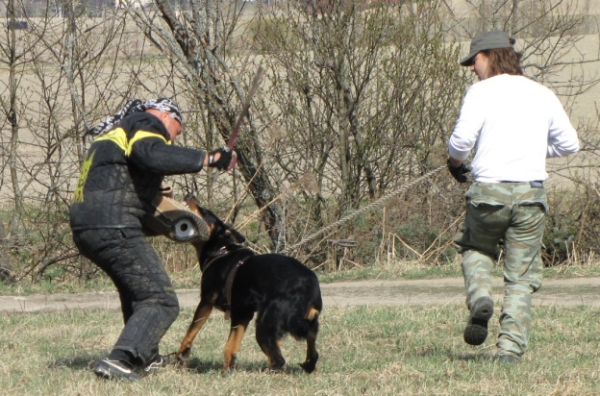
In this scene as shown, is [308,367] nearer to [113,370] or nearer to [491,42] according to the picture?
[113,370]

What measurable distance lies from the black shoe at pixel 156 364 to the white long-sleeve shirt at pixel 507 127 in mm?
2288

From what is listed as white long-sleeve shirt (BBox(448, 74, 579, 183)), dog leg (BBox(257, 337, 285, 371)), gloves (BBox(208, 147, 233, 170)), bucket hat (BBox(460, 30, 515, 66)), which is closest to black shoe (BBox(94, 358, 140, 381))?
dog leg (BBox(257, 337, 285, 371))

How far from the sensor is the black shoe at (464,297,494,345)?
18.2 feet

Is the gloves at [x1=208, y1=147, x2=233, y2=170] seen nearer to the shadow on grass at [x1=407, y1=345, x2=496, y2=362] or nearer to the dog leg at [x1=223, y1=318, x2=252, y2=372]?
the dog leg at [x1=223, y1=318, x2=252, y2=372]

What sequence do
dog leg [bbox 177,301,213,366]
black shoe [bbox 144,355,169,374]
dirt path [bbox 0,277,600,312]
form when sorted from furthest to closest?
dirt path [bbox 0,277,600,312] < dog leg [bbox 177,301,213,366] < black shoe [bbox 144,355,169,374]

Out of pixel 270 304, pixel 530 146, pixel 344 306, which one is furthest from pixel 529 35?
pixel 270 304

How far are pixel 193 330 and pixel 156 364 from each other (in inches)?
12.5

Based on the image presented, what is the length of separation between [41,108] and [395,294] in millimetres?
5001

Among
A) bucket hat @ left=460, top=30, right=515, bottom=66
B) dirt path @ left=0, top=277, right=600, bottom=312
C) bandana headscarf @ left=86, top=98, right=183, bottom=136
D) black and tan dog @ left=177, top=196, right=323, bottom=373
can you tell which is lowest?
dirt path @ left=0, top=277, right=600, bottom=312

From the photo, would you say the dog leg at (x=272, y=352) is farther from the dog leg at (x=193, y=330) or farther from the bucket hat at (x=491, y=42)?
the bucket hat at (x=491, y=42)

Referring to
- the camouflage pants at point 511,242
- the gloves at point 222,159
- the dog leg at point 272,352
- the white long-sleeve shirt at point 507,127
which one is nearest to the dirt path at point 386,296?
the camouflage pants at point 511,242

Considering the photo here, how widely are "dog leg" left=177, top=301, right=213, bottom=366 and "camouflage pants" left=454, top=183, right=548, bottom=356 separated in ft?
5.45

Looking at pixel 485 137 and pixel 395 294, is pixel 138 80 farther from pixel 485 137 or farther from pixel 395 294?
pixel 485 137

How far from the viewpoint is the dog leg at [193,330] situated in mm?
5898
